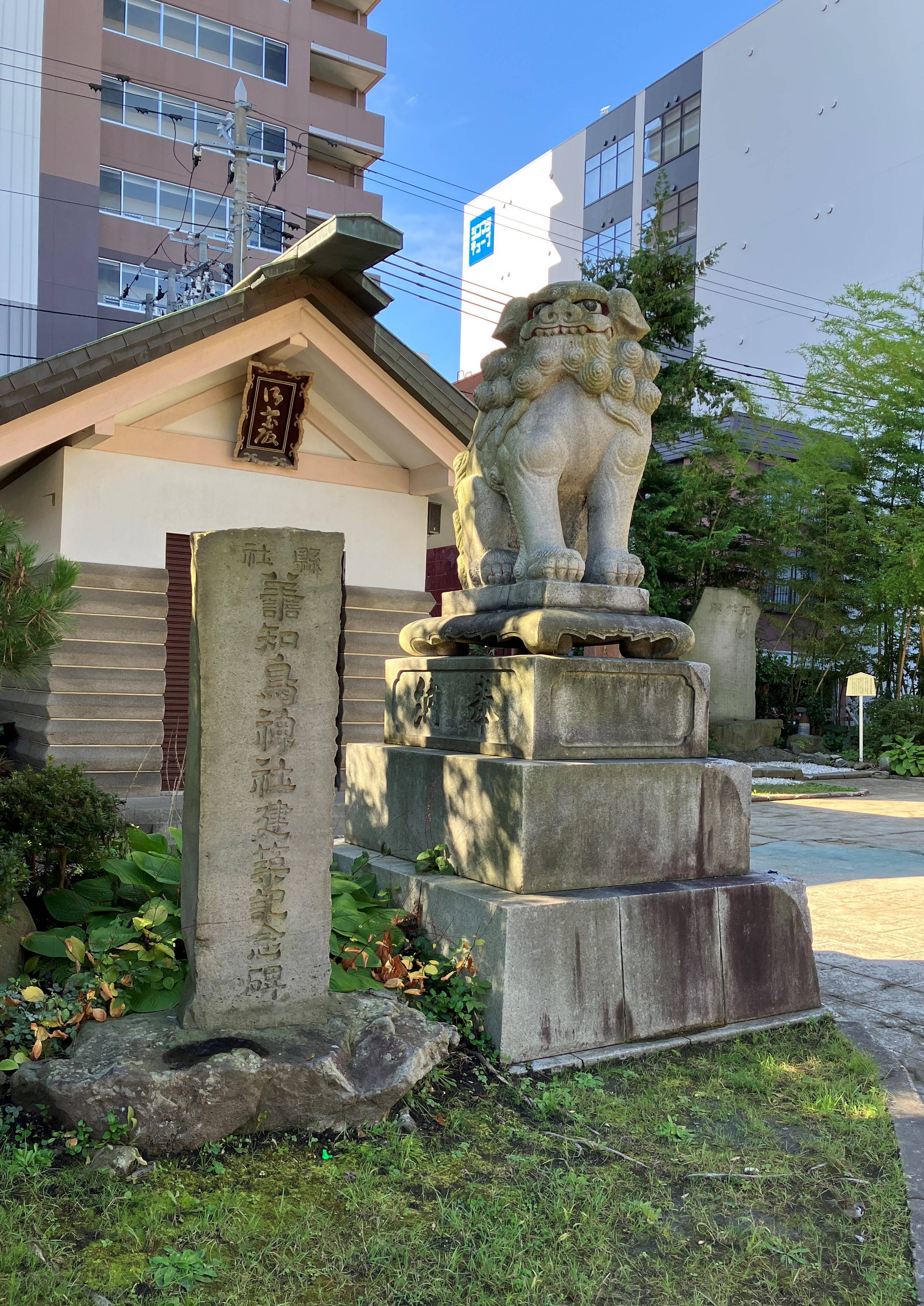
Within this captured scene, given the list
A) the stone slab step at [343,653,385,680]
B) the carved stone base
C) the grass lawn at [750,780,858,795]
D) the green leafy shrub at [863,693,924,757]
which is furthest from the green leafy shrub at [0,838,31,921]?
the green leafy shrub at [863,693,924,757]

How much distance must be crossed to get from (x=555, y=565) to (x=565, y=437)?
2.06 feet

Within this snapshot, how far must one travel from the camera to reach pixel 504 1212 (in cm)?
265

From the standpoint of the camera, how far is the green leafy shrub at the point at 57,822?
170 inches

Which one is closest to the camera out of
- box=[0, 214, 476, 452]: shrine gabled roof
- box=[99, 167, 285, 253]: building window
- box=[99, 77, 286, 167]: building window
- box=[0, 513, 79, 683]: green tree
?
box=[0, 513, 79, 683]: green tree

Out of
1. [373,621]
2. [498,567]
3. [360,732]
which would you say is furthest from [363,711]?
[498,567]

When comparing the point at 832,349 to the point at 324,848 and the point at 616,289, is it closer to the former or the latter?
the point at 616,289

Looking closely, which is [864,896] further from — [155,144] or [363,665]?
[155,144]

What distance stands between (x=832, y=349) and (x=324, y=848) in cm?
1804

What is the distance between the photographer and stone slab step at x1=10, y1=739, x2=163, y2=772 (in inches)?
312

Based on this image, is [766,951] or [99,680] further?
[99,680]

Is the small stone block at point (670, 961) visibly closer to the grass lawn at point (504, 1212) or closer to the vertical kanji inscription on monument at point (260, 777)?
the grass lawn at point (504, 1212)

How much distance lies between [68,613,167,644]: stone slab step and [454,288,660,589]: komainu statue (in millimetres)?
4345

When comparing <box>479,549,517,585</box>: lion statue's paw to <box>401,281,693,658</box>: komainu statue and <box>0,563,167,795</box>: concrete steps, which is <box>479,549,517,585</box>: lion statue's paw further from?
<box>0,563,167,795</box>: concrete steps

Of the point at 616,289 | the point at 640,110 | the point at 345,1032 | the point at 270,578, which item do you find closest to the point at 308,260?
the point at 616,289
